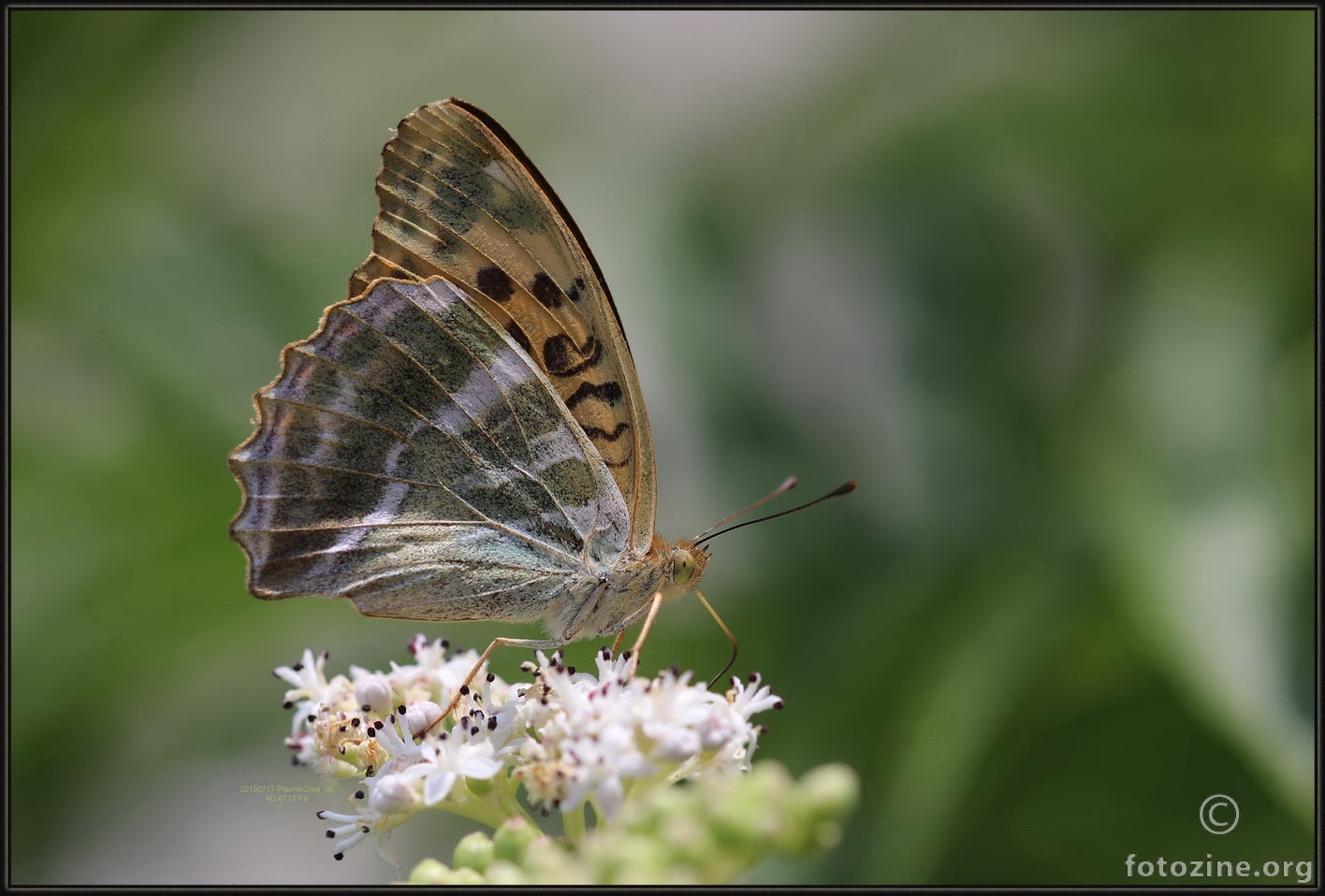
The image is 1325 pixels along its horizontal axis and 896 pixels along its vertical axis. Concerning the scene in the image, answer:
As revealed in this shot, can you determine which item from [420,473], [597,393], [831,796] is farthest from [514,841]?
[597,393]

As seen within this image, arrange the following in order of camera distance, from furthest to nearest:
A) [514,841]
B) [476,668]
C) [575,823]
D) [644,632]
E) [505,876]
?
[644,632], [476,668], [575,823], [514,841], [505,876]

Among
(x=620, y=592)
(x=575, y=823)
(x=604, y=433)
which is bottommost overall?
Result: (x=575, y=823)

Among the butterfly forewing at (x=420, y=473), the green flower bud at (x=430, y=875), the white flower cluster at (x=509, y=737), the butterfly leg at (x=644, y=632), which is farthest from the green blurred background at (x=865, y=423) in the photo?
the green flower bud at (x=430, y=875)

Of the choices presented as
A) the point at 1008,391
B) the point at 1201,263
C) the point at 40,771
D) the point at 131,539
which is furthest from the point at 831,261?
the point at 40,771

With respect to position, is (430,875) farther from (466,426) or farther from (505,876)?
(466,426)

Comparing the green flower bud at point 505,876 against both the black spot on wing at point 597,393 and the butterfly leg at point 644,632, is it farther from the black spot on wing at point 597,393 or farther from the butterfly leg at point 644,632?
the black spot on wing at point 597,393

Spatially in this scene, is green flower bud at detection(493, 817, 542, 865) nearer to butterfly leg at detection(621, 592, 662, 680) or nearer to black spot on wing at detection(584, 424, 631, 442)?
butterfly leg at detection(621, 592, 662, 680)
